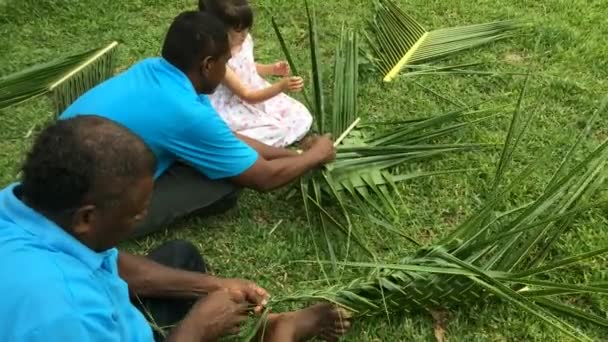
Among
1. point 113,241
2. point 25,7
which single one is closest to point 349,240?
point 113,241

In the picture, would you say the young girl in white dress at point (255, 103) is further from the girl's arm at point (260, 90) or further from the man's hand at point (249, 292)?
the man's hand at point (249, 292)

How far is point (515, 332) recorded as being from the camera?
2398 mm

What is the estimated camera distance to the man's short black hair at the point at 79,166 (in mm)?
1469

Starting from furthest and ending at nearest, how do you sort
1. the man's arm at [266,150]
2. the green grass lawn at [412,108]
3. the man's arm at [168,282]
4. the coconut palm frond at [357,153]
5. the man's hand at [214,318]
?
1. the man's arm at [266,150]
2. the coconut palm frond at [357,153]
3. the green grass lawn at [412,108]
4. the man's arm at [168,282]
5. the man's hand at [214,318]

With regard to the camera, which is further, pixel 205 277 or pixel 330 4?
pixel 330 4

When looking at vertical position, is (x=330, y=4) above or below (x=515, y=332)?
above

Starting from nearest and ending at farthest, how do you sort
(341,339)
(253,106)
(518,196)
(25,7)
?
(341,339) < (518,196) < (253,106) < (25,7)

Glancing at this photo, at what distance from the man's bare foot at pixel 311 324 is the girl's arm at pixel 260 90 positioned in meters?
1.10

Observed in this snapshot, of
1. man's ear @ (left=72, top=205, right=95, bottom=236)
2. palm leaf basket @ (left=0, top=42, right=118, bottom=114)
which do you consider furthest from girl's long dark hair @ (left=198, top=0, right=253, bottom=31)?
man's ear @ (left=72, top=205, right=95, bottom=236)

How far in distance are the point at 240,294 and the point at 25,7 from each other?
2.92 meters

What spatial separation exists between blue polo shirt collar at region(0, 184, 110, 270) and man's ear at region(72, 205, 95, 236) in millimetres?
19

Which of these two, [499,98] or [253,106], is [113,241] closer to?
[253,106]

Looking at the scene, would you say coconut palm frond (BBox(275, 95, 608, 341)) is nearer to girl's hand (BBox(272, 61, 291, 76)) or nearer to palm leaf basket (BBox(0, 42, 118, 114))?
girl's hand (BBox(272, 61, 291, 76))

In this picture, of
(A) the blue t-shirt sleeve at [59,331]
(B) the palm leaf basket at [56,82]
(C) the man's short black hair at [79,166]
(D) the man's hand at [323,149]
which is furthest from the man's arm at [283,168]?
(A) the blue t-shirt sleeve at [59,331]
